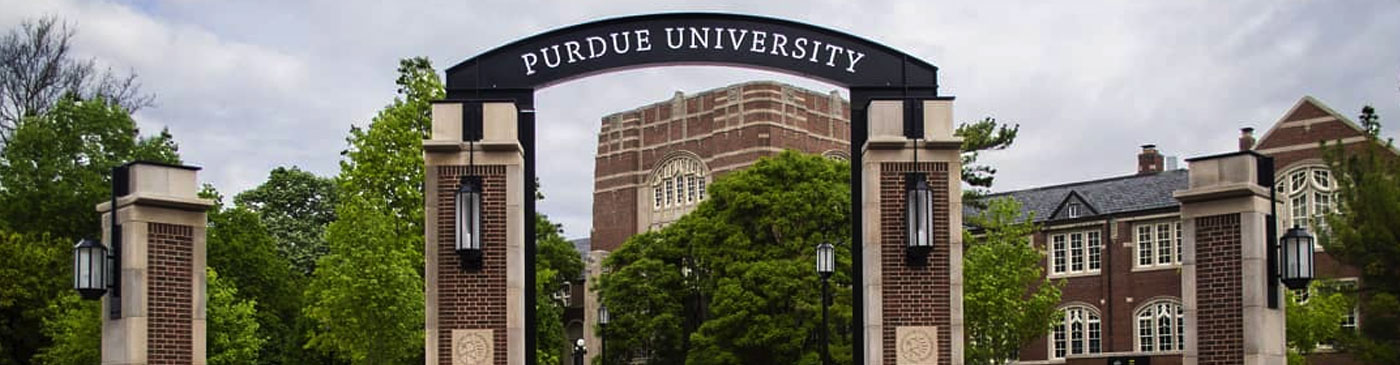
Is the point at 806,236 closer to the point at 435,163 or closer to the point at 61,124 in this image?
the point at 61,124

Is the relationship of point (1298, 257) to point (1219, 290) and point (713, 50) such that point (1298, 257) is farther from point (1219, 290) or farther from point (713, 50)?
point (713, 50)

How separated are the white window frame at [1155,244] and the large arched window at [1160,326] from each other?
132 cm

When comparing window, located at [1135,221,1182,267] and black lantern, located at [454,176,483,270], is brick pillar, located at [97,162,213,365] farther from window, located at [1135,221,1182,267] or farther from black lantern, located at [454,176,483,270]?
window, located at [1135,221,1182,267]

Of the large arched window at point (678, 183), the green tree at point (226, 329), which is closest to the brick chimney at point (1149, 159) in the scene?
the large arched window at point (678, 183)

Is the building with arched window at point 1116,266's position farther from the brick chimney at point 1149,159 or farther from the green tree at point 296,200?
the green tree at point 296,200

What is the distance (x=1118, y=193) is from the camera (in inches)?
2324

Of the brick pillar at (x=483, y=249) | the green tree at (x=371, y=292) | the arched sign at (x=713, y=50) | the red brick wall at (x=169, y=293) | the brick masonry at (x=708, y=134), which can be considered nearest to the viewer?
the red brick wall at (x=169, y=293)

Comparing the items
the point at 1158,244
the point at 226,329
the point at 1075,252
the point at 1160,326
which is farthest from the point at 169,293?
the point at 1075,252

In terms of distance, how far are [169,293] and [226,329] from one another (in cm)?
1810

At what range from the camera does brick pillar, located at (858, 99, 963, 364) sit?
63.9ft

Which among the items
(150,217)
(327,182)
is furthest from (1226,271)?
(327,182)

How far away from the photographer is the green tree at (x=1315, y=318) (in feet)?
123

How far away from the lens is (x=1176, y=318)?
56000mm

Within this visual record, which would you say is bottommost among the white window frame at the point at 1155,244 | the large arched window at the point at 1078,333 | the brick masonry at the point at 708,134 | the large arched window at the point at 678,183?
the large arched window at the point at 1078,333
